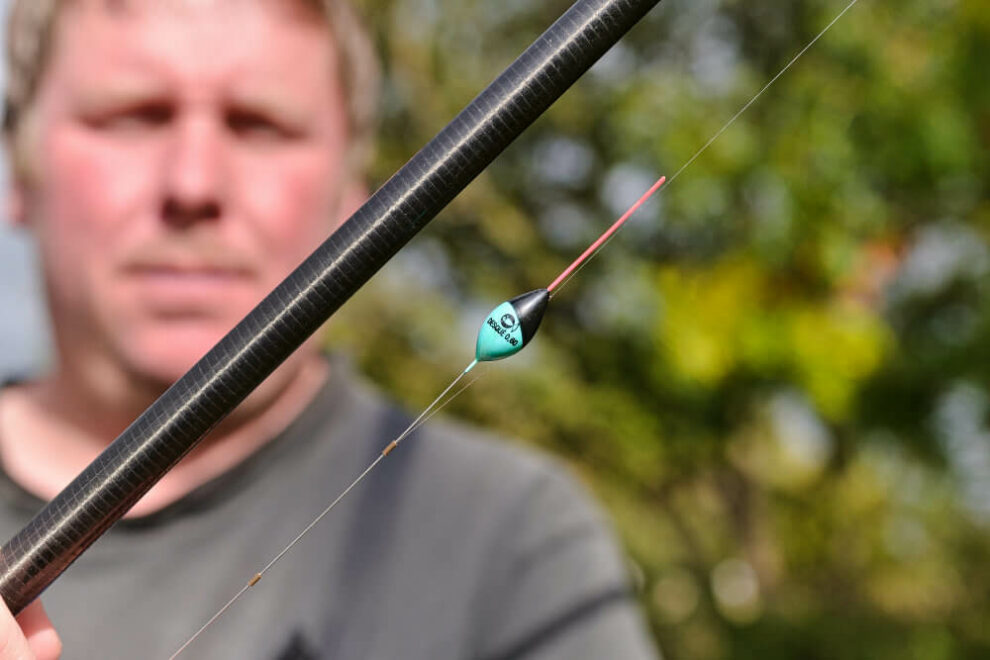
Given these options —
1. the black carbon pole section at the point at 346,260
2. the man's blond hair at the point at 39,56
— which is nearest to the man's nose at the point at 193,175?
the man's blond hair at the point at 39,56

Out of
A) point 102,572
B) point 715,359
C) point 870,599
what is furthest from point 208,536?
point 870,599

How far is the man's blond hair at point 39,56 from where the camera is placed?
241cm

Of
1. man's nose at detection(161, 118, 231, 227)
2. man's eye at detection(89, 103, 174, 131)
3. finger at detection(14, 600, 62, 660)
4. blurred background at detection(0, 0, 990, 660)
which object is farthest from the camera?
blurred background at detection(0, 0, 990, 660)

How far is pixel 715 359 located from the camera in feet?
24.0

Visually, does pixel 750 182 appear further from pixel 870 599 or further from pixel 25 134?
pixel 870 599

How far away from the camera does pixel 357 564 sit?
7.71ft

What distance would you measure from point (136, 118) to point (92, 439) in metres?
0.83

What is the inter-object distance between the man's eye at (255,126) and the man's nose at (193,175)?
72 millimetres

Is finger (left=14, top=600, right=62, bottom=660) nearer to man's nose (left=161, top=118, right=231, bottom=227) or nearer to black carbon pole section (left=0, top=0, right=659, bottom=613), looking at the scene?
black carbon pole section (left=0, top=0, right=659, bottom=613)

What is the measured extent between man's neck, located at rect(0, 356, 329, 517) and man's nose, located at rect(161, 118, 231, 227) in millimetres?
506

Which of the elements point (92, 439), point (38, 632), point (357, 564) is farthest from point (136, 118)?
point (38, 632)

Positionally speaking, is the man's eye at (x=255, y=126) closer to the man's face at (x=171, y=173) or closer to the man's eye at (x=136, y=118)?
the man's face at (x=171, y=173)

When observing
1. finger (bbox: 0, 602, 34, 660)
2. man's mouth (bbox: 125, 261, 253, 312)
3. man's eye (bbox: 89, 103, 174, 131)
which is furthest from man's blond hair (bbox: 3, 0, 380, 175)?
finger (bbox: 0, 602, 34, 660)

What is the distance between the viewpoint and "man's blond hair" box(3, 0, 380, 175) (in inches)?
95.0
